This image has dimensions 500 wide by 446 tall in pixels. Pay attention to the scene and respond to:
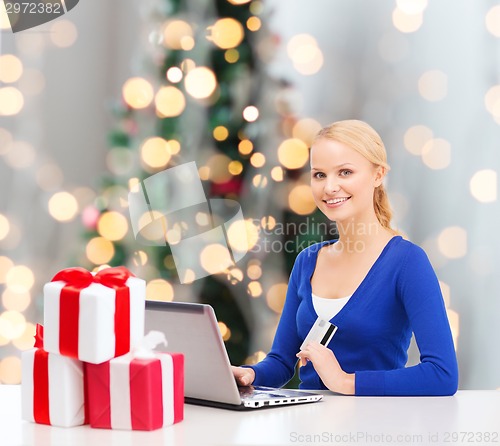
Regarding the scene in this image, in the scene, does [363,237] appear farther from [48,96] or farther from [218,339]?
[48,96]

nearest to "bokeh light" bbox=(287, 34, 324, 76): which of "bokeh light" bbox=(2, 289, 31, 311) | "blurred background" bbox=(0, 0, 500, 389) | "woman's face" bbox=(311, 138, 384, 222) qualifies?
"blurred background" bbox=(0, 0, 500, 389)

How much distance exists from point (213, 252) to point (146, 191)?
0.38 meters

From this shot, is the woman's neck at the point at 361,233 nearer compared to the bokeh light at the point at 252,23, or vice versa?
the woman's neck at the point at 361,233

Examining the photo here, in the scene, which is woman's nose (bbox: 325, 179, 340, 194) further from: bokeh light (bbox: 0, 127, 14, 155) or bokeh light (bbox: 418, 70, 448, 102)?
bokeh light (bbox: 0, 127, 14, 155)

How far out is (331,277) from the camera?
1.95 m

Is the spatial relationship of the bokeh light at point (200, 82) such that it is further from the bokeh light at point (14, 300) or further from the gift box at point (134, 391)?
the gift box at point (134, 391)

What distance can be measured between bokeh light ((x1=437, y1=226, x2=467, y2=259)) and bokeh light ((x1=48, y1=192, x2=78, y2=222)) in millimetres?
1648

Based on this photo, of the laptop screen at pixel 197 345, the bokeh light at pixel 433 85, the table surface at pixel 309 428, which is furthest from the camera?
the bokeh light at pixel 433 85

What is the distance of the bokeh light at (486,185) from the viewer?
3.16 m

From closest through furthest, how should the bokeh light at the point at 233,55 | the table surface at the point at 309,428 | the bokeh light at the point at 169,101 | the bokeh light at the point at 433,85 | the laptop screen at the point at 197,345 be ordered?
the table surface at the point at 309,428, the laptop screen at the point at 197,345, the bokeh light at the point at 233,55, the bokeh light at the point at 169,101, the bokeh light at the point at 433,85

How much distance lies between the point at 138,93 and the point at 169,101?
0.15 metres

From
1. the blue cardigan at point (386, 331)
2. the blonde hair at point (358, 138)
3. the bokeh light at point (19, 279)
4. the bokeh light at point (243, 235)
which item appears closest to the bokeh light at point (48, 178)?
the bokeh light at point (19, 279)

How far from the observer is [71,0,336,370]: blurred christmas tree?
3031 mm

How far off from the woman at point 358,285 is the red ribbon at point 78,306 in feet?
1.80
